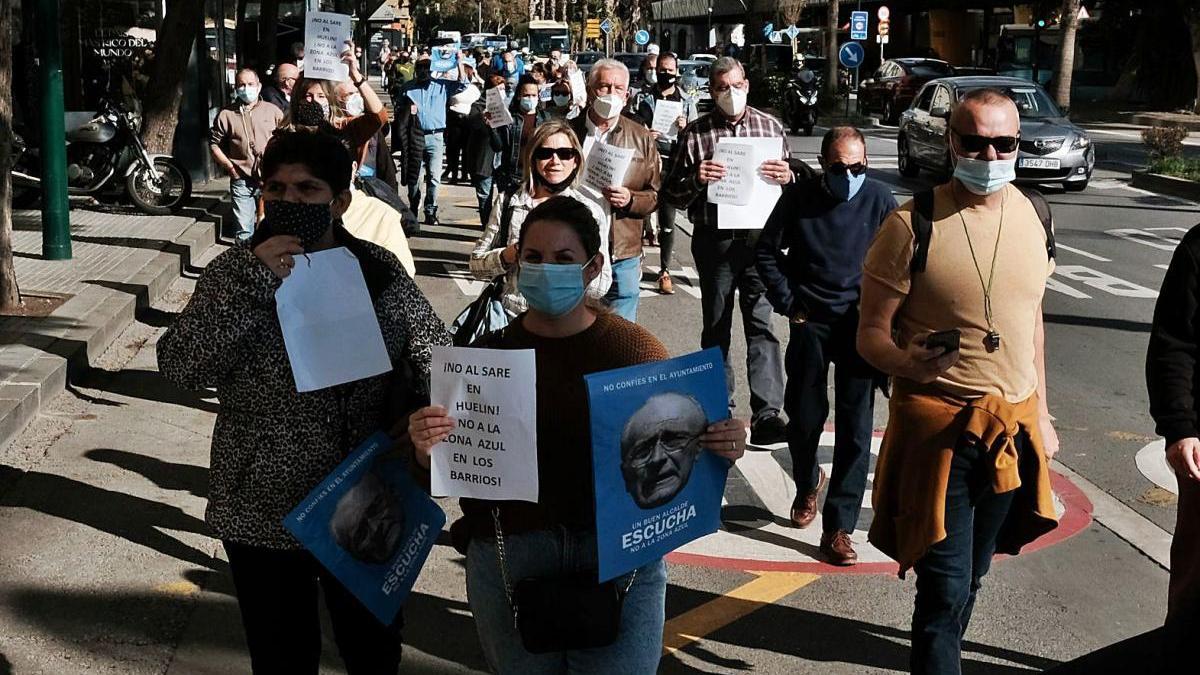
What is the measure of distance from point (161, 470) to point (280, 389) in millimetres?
3941

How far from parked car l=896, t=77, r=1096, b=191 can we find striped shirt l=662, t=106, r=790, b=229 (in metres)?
13.6

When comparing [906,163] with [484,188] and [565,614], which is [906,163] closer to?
[484,188]

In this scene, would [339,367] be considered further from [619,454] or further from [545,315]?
[619,454]

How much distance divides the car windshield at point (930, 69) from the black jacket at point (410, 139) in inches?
986

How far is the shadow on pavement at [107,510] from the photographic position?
617 cm

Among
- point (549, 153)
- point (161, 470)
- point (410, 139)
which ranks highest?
point (549, 153)

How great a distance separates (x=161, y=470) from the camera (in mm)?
7262

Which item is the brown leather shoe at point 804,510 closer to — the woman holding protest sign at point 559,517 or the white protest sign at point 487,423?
the woman holding protest sign at point 559,517

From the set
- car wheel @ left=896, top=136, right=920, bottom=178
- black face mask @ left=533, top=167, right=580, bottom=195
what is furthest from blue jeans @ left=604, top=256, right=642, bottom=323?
car wheel @ left=896, top=136, right=920, bottom=178

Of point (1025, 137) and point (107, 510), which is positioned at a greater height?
point (1025, 137)

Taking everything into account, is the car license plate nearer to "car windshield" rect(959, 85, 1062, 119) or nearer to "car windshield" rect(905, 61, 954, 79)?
"car windshield" rect(959, 85, 1062, 119)

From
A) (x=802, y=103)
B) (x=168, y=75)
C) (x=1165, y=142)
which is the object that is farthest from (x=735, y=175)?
(x=802, y=103)


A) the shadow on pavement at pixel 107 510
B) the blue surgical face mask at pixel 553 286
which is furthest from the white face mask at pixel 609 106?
the blue surgical face mask at pixel 553 286

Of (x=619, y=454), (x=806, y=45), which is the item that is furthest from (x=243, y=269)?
(x=806, y=45)
